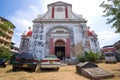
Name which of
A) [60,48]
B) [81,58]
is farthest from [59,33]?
[81,58]

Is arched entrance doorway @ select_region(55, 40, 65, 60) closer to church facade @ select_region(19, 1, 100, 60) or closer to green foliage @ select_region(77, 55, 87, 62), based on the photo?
church facade @ select_region(19, 1, 100, 60)

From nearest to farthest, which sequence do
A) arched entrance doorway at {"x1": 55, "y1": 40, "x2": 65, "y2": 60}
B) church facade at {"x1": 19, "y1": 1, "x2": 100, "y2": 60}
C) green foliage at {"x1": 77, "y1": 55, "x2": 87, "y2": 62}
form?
1. green foliage at {"x1": 77, "y1": 55, "x2": 87, "y2": 62}
2. church facade at {"x1": 19, "y1": 1, "x2": 100, "y2": 60}
3. arched entrance doorway at {"x1": 55, "y1": 40, "x2": 65, "y2": 60}

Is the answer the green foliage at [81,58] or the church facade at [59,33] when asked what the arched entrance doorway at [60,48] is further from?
the green foliage at [81,58]

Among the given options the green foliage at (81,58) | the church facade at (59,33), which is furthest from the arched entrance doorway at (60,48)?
the green foliage at (81,58)

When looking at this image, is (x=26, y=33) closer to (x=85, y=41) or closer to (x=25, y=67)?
(x=85, y=41)

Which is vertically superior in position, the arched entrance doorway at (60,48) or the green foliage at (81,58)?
the arched entrance doorway at (60,48)

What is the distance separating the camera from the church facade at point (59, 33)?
25891 millimetres

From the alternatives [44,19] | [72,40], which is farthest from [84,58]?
[44,19]

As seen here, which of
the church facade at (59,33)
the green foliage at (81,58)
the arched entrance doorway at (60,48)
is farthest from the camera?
the arched entrance doorway at (60,48)

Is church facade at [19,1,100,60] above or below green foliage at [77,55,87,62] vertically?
above

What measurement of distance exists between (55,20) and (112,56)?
14261mm

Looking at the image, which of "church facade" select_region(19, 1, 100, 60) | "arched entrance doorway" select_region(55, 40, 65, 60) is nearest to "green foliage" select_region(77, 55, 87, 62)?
"church facade" select_region(19, 1, 100, 60)

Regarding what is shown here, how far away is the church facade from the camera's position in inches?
1019

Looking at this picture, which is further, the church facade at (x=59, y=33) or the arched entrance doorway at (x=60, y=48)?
the arched entrance doorway at (x=60, y=48)
